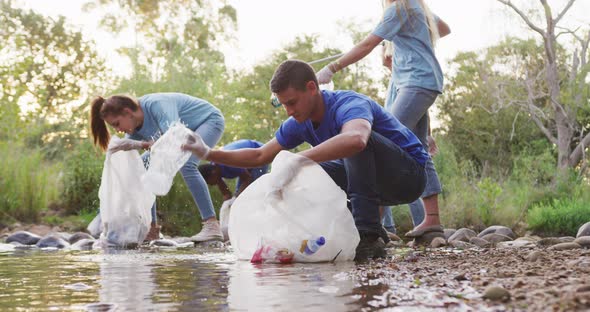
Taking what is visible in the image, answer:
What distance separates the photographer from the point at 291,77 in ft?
10.6

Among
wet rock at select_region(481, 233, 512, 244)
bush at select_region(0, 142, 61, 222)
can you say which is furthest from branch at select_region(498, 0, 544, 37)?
wet rock at select_region(481, 233, 512, 244)

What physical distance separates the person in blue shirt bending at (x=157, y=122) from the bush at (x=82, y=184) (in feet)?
12.4

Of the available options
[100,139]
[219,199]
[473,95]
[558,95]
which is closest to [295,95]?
[100,139]

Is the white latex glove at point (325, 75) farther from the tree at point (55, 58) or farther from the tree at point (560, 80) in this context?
the tree at point (55, 58)

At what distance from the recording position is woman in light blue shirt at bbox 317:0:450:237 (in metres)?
4.30

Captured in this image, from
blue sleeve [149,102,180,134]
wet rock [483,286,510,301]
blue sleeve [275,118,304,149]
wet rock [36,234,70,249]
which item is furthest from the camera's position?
wet rock [36,234,70,249]

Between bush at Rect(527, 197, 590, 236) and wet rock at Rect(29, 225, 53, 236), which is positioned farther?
wet rock at Rect(29, 225, 53, 236)

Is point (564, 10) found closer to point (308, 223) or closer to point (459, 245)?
point (459, 245)

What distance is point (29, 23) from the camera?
2412 cm

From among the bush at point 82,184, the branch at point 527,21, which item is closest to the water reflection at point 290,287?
the bush at point 82,184

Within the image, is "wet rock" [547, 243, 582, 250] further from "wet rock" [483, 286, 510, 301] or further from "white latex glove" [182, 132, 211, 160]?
"wet rock" [483, 286, 510, 301]

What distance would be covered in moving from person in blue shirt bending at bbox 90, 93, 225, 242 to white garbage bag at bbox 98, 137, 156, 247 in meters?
0.18

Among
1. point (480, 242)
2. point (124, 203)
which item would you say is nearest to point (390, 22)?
point (480, 242)

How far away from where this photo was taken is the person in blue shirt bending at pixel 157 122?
5098 millimetres
